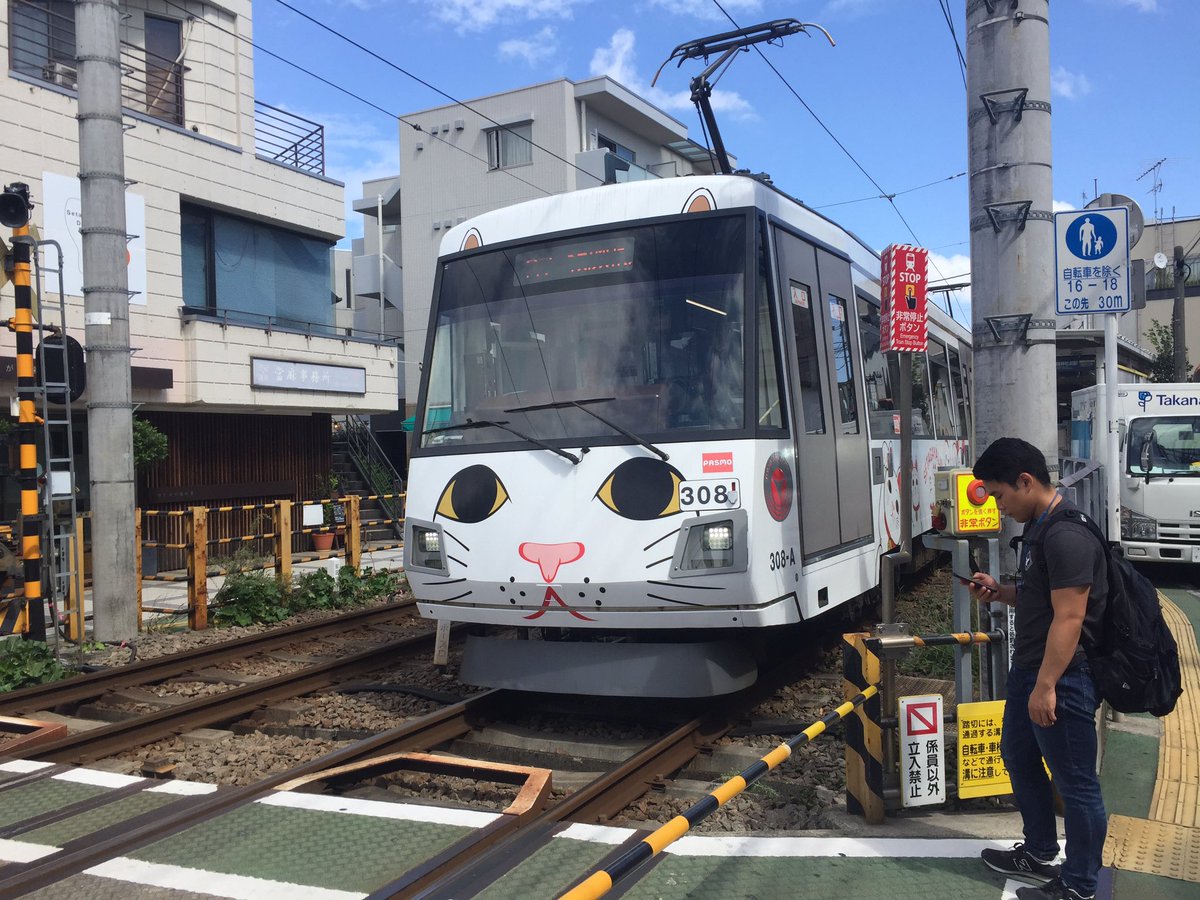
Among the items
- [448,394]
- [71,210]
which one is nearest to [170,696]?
[448,394]

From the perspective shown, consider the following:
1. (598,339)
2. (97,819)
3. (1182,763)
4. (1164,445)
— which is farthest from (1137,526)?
(97,819)

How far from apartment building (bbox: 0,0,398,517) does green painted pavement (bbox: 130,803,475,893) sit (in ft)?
39.9

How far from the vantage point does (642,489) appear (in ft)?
18.8

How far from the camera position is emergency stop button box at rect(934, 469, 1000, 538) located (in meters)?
4.98

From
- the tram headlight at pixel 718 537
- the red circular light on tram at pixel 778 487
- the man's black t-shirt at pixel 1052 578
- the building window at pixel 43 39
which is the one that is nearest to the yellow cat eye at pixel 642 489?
the tram headlight at pixel 718 537

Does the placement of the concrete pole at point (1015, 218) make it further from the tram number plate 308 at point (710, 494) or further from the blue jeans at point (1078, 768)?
the blue jeans at point (1078, 768)

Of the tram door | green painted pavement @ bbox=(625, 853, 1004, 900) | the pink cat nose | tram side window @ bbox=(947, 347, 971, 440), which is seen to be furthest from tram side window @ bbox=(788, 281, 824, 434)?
tram side window @ bbox=(947, 347, 971, 440)

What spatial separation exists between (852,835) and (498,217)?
448 centimetres

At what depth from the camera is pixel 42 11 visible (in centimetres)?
1634

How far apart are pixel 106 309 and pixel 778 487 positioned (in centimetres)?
715

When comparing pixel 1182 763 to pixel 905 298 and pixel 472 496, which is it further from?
pixel 472 496

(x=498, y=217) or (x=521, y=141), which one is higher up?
(x=521, y=141)

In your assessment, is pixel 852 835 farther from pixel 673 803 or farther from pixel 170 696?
pixel 170 696

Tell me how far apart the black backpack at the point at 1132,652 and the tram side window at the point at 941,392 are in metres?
7.80
